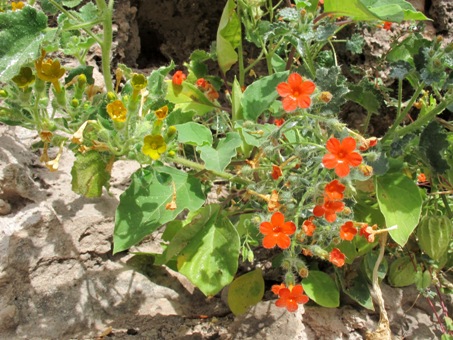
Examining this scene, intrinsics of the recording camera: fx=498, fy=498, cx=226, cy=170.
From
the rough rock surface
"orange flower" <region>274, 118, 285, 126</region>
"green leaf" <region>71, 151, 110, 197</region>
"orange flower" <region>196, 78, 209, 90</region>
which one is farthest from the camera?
"orange flower" <region>196, 78, 209, 90</region>

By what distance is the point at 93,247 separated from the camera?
1.74m

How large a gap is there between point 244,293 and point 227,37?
0.94 meters

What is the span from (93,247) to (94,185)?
0.35 meters

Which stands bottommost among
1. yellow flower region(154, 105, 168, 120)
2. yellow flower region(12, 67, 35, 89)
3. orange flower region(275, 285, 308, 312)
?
orange flower region(275, 285, 308, 312)

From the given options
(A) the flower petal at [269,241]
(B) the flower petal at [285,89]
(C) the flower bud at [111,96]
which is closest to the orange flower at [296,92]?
(B) the flower petal at [285,89]

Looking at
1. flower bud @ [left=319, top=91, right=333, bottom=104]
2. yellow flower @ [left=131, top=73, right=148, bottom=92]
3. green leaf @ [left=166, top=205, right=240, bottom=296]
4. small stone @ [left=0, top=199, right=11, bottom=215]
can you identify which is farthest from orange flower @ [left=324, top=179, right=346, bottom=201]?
small stone @ [left=0, top=199, right=11, bottom=215]

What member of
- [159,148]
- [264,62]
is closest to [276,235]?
[159,148]

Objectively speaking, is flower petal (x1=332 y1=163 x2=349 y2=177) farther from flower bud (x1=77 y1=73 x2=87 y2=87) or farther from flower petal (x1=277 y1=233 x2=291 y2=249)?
flower bud (x1=77 y1=73 x2=87 y2=87)

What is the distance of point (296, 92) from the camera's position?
137 centimetres

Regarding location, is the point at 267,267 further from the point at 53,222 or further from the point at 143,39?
the point at 143,39

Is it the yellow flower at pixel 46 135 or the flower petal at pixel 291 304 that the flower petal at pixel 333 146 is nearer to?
the flower petal at pixel 291 304

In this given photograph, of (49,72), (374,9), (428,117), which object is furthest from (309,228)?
(49,72)

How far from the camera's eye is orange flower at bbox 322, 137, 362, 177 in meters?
1.26

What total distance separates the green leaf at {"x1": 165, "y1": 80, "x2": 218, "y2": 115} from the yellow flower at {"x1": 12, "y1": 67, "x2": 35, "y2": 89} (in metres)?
0.57
